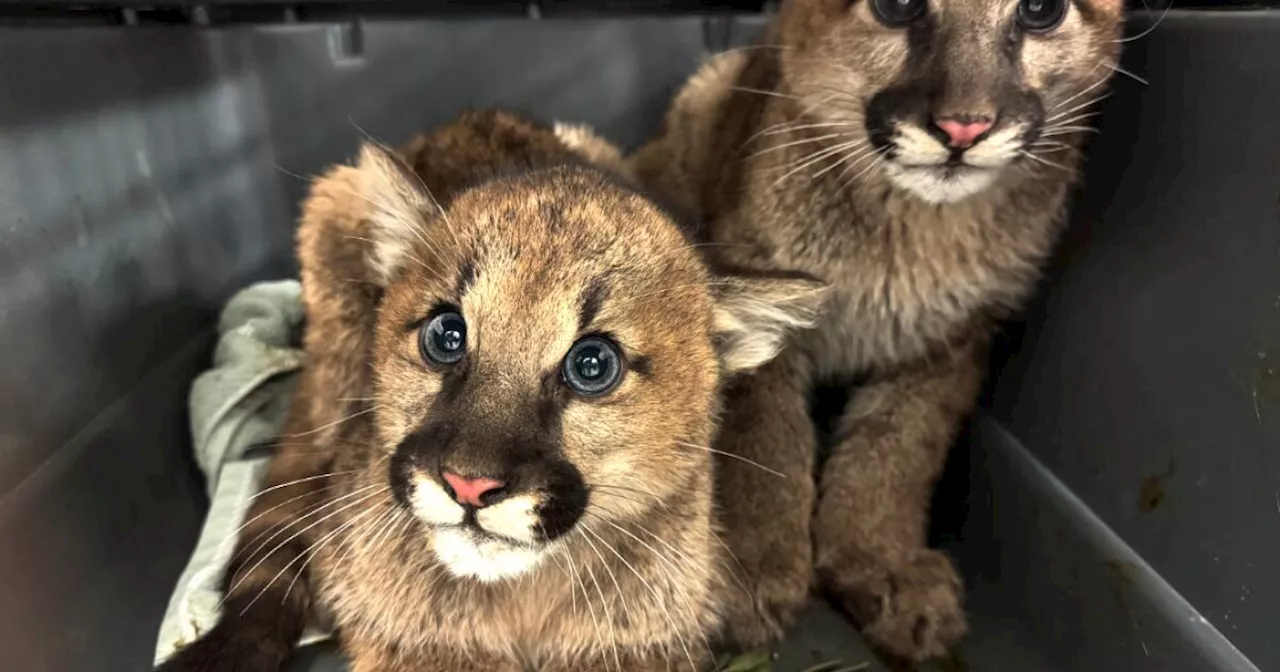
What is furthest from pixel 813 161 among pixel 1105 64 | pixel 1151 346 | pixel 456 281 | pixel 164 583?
pixel 164 583

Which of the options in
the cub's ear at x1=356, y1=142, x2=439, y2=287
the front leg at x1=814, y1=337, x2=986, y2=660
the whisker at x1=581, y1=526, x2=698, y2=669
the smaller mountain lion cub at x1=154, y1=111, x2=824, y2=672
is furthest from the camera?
the front leg at x1=814, y1=337, x2=986, y2=660

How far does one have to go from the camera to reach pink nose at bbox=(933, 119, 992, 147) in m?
1.83

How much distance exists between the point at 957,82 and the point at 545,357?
94cm

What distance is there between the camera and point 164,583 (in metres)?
2.38

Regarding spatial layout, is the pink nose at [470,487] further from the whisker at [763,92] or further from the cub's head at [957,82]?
the whisker at [763,92]

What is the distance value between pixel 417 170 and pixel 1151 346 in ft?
5.36

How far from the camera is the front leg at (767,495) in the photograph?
2.22 metres

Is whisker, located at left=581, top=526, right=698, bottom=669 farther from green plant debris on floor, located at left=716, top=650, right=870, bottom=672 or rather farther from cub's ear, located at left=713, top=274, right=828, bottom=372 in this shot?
cub's ear, located at left=713, top=274, right=828, bottom=372

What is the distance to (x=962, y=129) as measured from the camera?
1.84 meters

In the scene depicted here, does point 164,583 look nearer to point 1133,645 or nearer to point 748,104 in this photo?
point 748,104

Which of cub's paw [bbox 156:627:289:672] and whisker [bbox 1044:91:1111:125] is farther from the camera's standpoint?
whisker [bbox 1044:91:1111:125]

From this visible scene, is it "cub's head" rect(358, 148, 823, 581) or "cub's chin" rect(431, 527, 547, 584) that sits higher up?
"cub's head" rect(358, 148, 823, 581)

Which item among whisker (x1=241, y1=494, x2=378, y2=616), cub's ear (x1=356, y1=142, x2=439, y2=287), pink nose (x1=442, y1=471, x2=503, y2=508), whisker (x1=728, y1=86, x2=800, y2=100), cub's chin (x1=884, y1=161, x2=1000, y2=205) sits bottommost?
whisker (x1=241, y1=494, x2=378, y2=616)

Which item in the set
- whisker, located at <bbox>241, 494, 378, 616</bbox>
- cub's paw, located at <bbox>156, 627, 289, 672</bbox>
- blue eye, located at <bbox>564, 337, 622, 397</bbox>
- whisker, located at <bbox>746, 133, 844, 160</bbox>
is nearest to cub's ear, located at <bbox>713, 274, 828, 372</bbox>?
blue eye, located at <bbox>564, 337, 622, 397</bbox>
